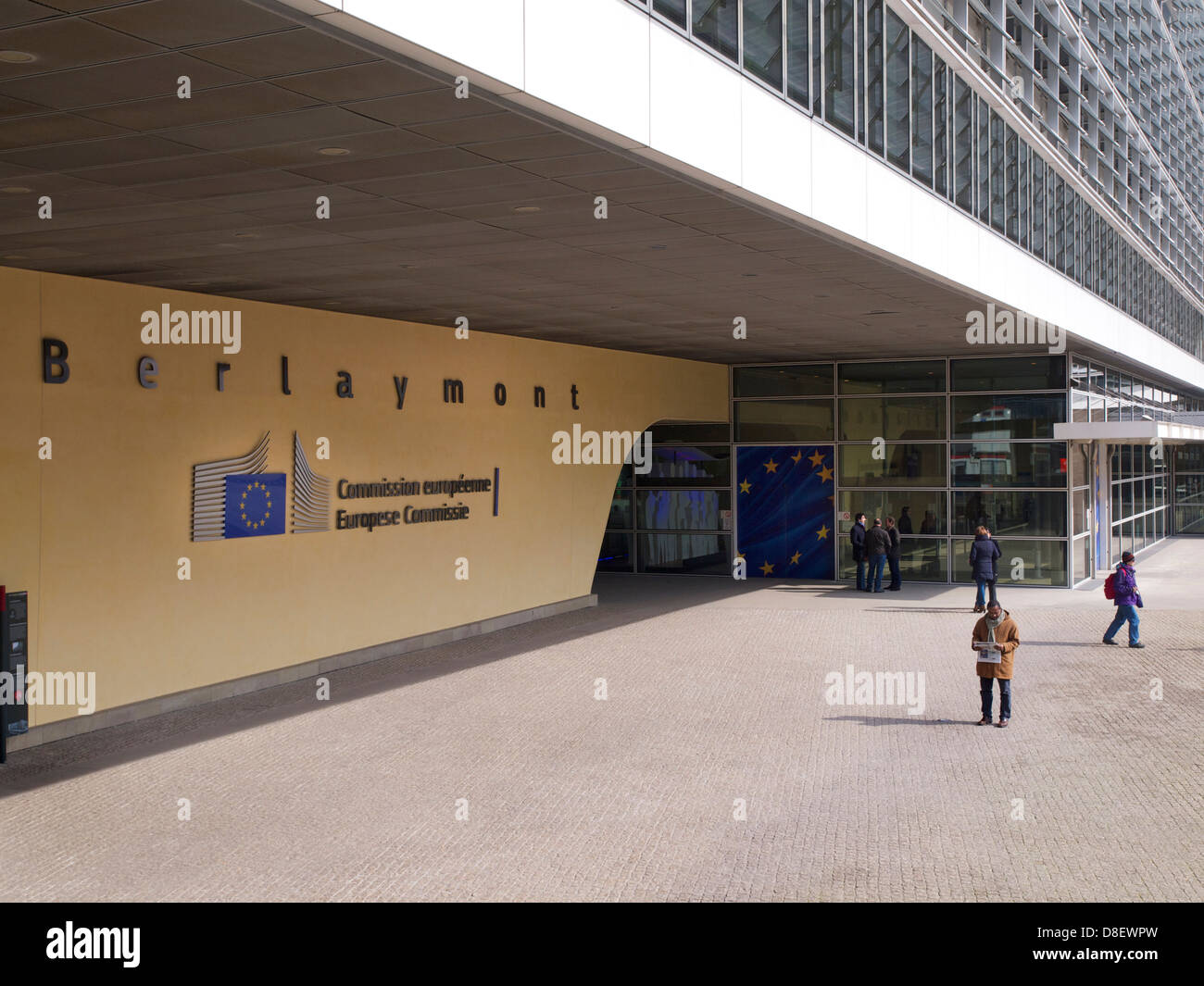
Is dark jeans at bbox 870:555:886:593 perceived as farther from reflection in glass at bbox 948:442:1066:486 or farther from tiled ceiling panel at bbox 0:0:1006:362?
tiled ceiling panel at bbox 0:0:1006:362

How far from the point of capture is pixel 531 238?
973 centimetres

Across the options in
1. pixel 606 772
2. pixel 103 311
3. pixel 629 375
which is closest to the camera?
pixel 606 772

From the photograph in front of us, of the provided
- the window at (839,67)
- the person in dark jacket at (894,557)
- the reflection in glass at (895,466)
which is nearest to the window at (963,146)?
the window at (839,67)

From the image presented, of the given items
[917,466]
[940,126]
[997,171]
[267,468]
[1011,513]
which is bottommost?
[1011,513]

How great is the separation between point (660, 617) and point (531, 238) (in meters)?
9.92

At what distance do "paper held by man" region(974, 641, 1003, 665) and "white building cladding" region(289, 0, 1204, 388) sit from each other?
402 cm

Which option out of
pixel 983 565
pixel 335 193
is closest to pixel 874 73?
pixel 335 193

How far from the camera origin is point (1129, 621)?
15.3 meters

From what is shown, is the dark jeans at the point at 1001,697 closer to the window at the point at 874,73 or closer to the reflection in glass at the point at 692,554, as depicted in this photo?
the window at the point at 874,73

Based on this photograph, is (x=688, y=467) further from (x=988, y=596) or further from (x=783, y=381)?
(x=988, y=596)

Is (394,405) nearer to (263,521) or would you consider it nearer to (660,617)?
(263,521)

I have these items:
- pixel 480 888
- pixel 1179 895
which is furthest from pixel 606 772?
pixel 1179 895

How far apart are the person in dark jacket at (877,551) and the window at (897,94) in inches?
380

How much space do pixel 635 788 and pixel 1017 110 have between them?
45.7 feet
